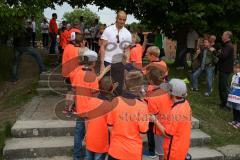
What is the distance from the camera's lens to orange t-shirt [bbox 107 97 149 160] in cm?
512

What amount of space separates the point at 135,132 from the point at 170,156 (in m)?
0.88

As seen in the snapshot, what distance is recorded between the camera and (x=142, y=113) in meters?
5.19

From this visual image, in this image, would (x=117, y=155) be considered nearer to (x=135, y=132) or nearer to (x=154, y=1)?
(x=135, y=132)

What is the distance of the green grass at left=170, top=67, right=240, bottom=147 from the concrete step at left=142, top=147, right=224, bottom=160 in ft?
1.23

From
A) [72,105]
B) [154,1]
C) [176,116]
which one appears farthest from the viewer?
[154,1]

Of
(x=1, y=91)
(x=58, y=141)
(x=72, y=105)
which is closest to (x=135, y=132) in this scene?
(x=58, y=141)

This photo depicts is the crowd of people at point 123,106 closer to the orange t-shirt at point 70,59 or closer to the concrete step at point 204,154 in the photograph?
the orange t-shirt at point 70,59

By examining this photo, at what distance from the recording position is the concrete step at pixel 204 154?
7.61 metres

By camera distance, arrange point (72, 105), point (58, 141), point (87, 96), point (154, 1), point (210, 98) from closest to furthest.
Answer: point (87, 96) < point (58, 141) < point (72, 105) < point (210, 98) < point (154, 1)

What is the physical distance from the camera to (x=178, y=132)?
18.7 ft

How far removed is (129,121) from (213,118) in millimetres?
5038

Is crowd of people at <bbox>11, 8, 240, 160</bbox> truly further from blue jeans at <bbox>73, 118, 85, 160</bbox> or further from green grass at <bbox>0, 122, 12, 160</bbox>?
green grass at <bbox>0, 122, 12, 160</bbox>

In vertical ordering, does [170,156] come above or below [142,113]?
below

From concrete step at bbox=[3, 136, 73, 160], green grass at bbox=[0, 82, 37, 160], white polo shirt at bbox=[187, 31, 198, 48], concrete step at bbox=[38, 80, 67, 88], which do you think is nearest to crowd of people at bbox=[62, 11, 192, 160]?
concrete step at bbox=[3, 136, 73, 160]
